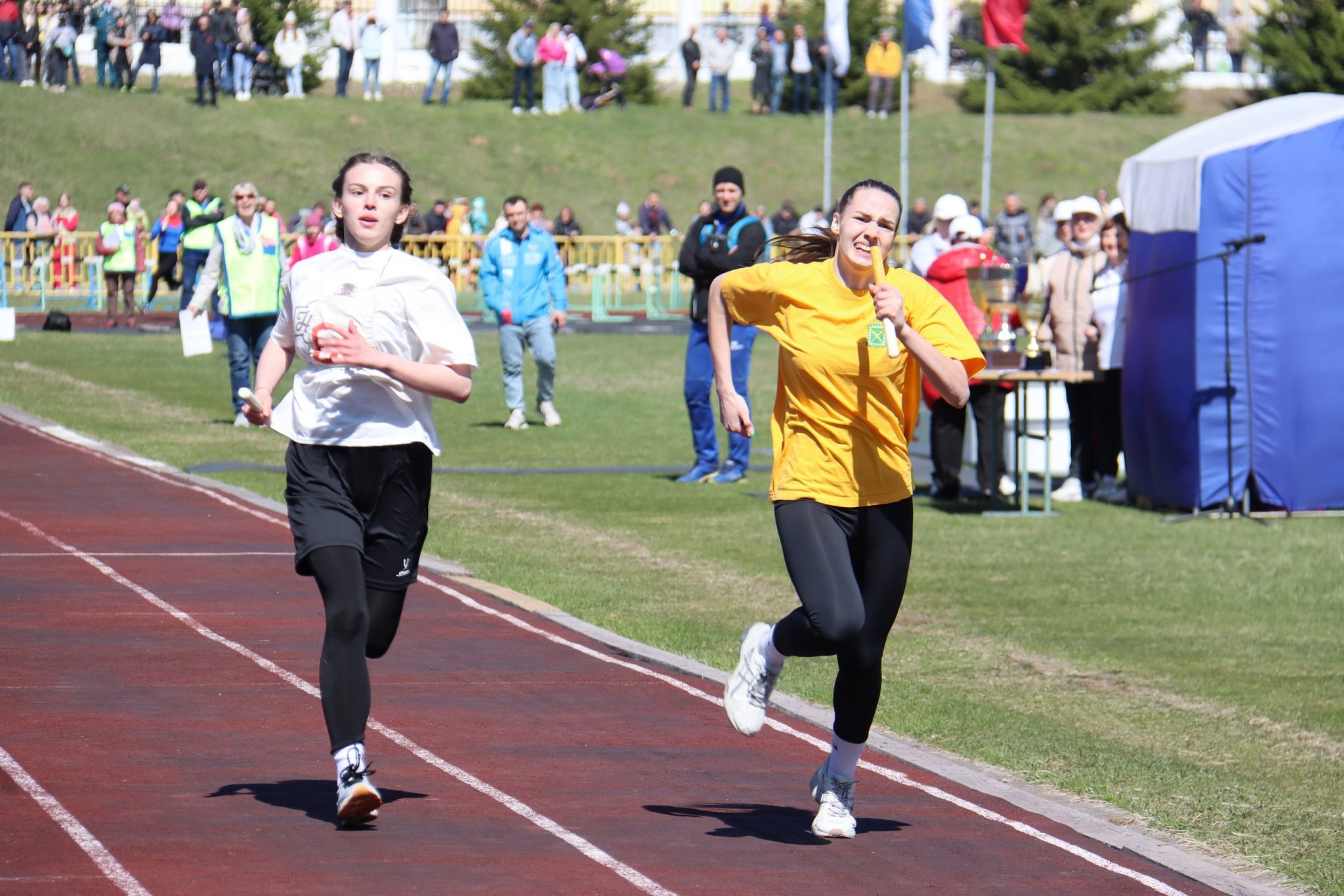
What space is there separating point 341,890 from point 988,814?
238 cm

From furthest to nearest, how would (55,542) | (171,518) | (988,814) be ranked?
(171,518) → (55,542) → (988,814)

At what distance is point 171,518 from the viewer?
1317cm

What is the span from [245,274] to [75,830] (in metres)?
12.3

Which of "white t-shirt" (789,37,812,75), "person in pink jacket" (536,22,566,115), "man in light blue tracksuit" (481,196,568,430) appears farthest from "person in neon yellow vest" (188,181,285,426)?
"white t-shirt" (789,37,812,75)

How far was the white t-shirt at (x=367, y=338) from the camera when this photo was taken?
600 cm

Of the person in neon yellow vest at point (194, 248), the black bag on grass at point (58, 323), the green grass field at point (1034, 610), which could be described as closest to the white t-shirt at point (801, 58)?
the person in neon yellow vest at point (194, 248)

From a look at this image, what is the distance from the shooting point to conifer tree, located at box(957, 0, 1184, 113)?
195 ft

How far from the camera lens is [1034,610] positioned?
435 inches

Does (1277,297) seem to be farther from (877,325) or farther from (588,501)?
(877,325)

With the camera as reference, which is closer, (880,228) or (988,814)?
(880,228)

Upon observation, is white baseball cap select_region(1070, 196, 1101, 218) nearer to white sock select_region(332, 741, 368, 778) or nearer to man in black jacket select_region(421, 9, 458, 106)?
white sock select_region(332, 741, 368, 778)

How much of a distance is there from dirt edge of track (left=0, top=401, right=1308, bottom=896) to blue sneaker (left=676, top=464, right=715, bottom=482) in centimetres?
501

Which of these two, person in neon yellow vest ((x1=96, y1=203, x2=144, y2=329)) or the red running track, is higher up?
person in neon yellow vest ((x1=96, y1=203, x2=144, y2=329))

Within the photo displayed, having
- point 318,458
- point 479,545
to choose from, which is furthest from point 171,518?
point 318,458
